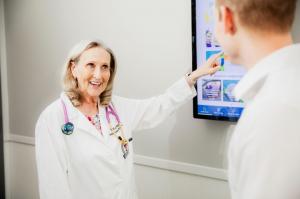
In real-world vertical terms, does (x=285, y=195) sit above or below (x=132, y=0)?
below

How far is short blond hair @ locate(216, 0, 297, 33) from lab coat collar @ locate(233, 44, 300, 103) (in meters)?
0.05

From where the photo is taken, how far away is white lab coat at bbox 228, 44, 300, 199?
676 mm

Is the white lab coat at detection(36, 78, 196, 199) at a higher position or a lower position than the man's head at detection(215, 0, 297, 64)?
lower

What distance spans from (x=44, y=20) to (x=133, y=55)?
92 centimetres

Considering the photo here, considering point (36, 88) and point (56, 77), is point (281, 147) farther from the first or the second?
point (36, 88)

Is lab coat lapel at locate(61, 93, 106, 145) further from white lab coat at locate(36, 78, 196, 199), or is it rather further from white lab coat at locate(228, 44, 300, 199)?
white lab coat at locate(228, 44, 300, 199)

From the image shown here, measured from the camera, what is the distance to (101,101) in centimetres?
189

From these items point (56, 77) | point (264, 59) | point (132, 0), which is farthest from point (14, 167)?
point (264, 59)

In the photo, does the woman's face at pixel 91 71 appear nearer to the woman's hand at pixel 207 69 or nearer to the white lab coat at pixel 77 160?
the white lab coat at pixel 77 160

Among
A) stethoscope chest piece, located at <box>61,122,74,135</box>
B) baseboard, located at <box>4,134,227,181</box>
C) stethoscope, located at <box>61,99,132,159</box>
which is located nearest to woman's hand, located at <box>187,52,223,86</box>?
stethoscope, located at <box>61,99,132,159</box>

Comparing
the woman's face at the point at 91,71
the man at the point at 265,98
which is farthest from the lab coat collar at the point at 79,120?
the man at the point at 265,98

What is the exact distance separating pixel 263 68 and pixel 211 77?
114 centimetres

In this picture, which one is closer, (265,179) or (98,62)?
(265,179)

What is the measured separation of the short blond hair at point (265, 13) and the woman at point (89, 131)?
1008 mm
